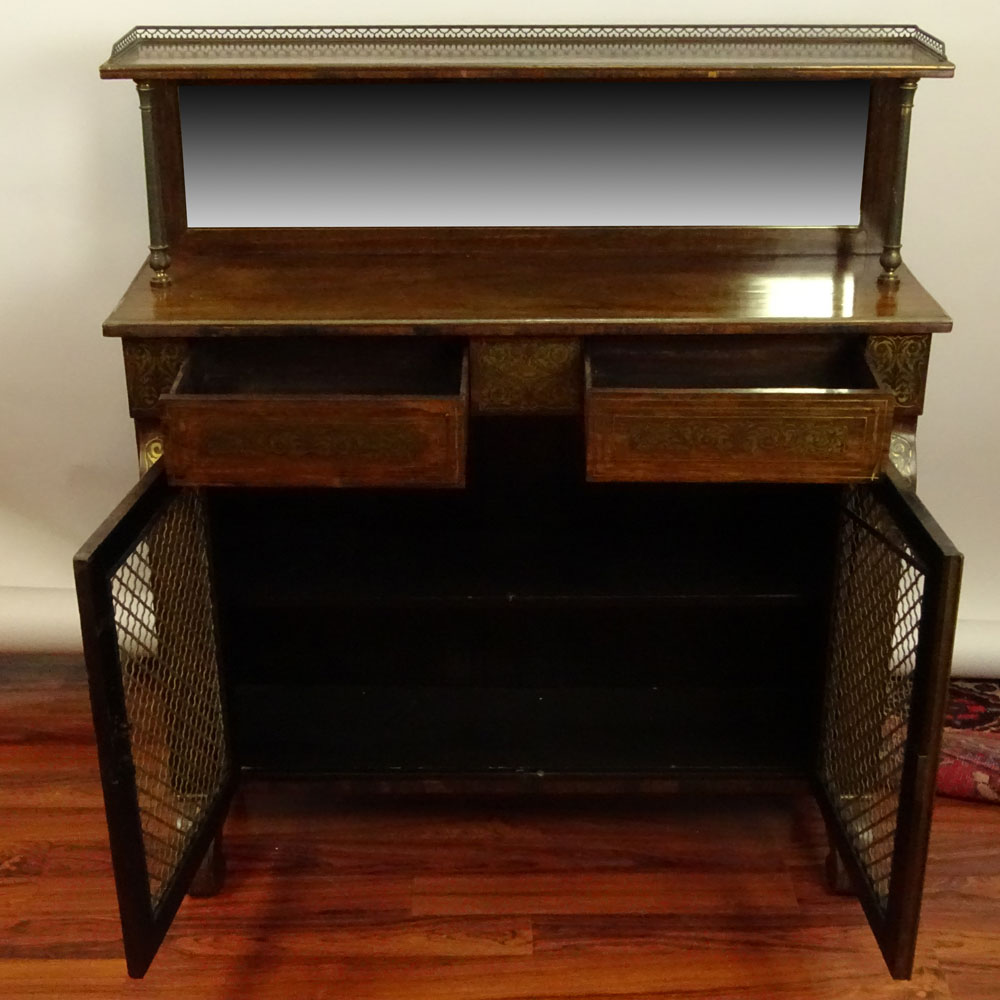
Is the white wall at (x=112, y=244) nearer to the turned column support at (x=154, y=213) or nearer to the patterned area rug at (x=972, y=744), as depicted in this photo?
the patterned area rug at (x=972, y=744)

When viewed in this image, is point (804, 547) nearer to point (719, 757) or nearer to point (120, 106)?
point (719, 757)

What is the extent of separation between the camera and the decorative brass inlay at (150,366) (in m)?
1.69

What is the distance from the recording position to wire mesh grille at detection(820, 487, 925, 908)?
177 cm

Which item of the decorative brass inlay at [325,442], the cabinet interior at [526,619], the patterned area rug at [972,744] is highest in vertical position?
the decorative brass inlay at [325,442]

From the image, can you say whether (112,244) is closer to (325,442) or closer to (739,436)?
(325,442)

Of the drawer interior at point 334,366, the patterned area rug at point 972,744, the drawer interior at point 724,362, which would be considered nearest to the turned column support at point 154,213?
the drawer interior at point 334,366

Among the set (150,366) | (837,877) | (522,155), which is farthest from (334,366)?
(837,877)

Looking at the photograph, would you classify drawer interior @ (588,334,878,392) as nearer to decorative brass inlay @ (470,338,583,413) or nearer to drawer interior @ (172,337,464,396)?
decorative brass inlay @ (470,338,583,413)

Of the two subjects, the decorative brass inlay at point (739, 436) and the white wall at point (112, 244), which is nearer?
the decorative brass inlay at point (739, 436)

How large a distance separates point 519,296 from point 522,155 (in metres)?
0.29

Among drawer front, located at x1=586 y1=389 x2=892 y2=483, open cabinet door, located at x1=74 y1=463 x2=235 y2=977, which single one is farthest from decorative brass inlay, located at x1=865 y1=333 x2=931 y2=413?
open cabinet door, located at x1=74 y1=463 x2=235 y2=977

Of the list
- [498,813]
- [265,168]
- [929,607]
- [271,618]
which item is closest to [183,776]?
[271,618]

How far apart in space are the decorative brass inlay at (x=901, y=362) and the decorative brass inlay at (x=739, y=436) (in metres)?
0.13

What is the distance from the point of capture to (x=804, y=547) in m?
2.06
